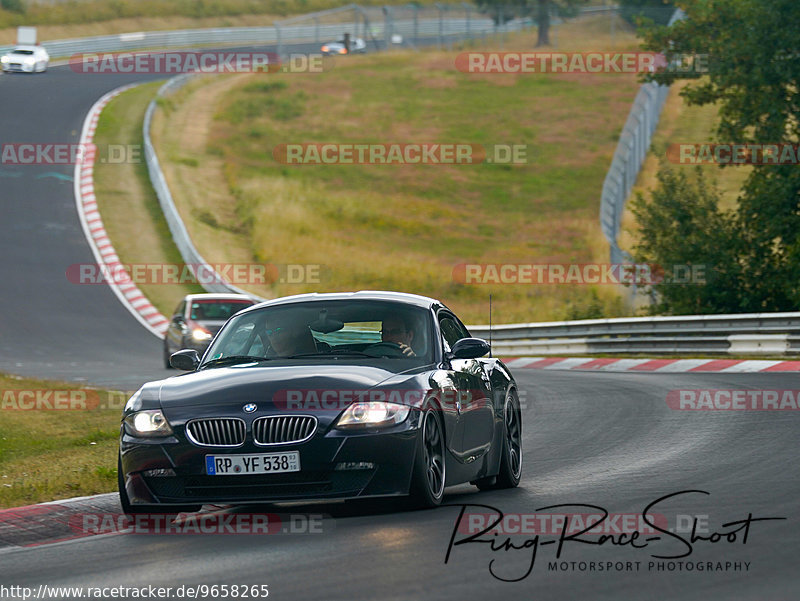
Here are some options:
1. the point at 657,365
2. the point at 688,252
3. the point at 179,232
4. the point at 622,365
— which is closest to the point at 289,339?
the point at 657,365

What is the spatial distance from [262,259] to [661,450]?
102 feet

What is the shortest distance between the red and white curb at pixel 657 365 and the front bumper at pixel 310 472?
42.6 ft

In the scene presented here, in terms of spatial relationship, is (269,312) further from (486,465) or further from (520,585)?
(520,585)

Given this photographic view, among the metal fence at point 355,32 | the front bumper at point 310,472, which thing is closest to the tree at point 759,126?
the front bumper at point 310,472

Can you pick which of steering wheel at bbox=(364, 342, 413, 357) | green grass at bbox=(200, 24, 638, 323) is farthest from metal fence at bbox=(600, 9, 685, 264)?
steering wheel at bbox=(364, 342, 413, 357)

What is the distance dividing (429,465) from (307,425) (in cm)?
91

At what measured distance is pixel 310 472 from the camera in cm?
795

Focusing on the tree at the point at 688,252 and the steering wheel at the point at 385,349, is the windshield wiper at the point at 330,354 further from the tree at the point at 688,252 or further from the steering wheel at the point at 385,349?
Answer: the tree at the point at 688,252

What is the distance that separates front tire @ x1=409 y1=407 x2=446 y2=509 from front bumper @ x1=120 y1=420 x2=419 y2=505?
0.30 feet

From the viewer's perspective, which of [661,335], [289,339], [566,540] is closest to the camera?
[566,540]

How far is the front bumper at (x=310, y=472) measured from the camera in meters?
7.95

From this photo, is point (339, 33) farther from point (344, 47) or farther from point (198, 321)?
point (198, 321)

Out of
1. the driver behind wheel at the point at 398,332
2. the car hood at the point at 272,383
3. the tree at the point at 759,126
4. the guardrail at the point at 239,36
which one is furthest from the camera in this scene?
the guardrail at the point at 239,36

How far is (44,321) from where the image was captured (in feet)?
103
